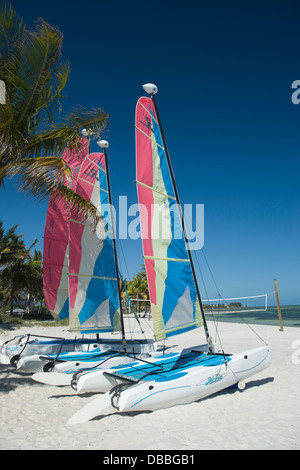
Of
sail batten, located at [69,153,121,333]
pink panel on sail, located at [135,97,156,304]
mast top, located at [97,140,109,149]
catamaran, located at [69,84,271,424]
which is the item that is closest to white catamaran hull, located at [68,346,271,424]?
catamaran, located at [69,84,271,424]

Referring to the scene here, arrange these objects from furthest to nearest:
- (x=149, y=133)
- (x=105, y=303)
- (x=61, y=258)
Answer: (x=61, y=258) → (x=105, y=303) → (x=149, y=133)

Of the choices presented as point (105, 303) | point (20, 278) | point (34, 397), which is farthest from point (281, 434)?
point (20, 278)

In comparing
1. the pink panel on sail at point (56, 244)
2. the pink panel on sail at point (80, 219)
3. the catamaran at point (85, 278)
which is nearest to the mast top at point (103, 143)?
the catamaran at point (85, 278)

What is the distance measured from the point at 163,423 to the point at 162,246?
158 inches

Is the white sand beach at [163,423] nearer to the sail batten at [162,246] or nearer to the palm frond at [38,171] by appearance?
the sail batten at [162,246]

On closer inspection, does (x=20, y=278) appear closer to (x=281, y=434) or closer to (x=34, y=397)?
(x=34, y=397)

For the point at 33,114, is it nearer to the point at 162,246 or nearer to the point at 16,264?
the point at 162,246

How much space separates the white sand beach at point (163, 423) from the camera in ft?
14.2

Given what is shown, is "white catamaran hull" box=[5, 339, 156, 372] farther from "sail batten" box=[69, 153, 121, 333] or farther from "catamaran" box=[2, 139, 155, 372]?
"sail batten" box=[69, 153, 121, 333]

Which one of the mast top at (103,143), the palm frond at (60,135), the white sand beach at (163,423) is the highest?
the mast top at (103,143)

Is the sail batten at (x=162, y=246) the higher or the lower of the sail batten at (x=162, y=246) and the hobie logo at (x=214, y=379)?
the higher

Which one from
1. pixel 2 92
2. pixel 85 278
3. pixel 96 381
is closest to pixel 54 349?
pixel 85 278

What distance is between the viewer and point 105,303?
10.7 meters
